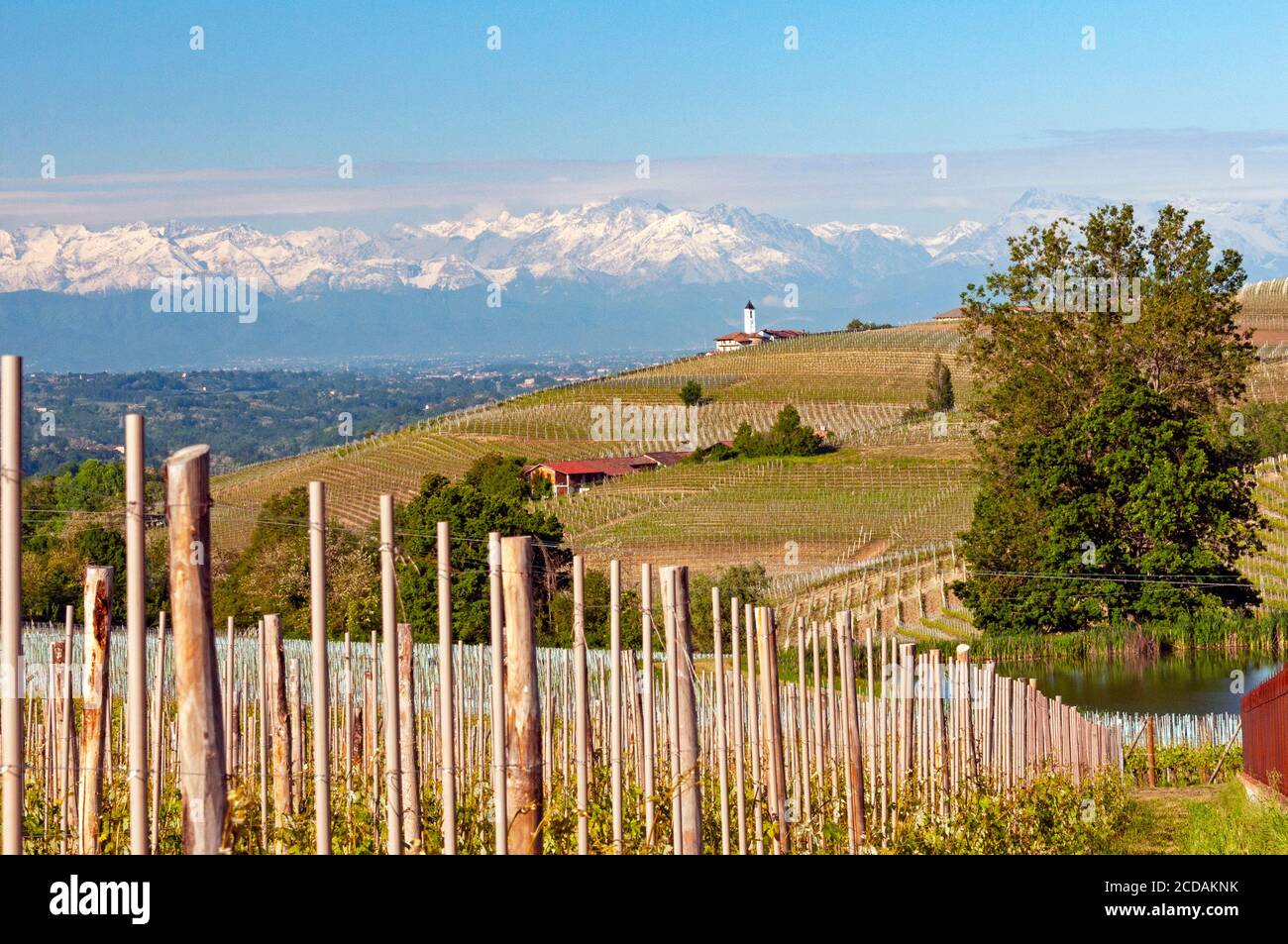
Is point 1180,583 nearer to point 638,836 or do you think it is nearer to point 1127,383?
point 1127,383

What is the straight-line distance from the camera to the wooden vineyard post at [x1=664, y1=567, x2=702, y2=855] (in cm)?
677

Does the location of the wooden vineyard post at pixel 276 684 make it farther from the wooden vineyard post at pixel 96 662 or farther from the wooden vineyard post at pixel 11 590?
the wooden vineyard post at pixel 11 590

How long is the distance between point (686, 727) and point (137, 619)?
123 inches

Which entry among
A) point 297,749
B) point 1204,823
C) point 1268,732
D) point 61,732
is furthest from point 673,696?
point 1268,732

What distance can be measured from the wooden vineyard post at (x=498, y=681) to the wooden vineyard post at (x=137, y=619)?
1.48 metres

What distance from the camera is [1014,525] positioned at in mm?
37938

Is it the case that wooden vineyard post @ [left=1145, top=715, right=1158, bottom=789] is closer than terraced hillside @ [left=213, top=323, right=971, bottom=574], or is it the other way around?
wooden vineyard post @ [left=1145, top=715, right=1158, bottom=789]

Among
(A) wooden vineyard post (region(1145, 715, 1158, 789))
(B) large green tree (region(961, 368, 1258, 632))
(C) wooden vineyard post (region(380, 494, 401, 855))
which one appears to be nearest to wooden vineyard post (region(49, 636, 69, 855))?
(C) wooden vineyard post (region(380, 494, 401, 855))

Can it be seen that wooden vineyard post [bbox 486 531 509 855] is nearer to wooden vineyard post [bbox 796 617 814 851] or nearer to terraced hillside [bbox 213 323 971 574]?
wooden vineyard post [bbox 796 617 814 851]

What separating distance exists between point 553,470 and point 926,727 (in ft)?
202

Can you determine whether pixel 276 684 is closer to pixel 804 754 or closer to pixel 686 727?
pixel 804 754

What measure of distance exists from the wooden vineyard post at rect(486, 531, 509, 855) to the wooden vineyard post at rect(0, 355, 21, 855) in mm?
1816

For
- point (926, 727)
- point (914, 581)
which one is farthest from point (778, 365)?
point (926, 727)

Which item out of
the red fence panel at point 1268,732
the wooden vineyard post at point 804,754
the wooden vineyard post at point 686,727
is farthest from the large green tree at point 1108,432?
the wooden vineyard post at point 686,727
